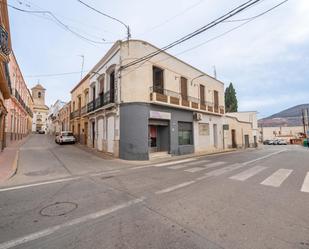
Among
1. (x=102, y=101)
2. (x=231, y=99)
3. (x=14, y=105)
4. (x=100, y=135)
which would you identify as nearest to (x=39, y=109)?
(x=14, y=105)

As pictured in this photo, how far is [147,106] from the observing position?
13609 mm

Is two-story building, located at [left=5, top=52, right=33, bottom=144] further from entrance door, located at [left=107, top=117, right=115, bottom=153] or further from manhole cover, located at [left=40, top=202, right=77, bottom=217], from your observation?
manhole cover, located at [left=40, top=202, right=77, bottom=217]

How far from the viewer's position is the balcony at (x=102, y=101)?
1541 cm

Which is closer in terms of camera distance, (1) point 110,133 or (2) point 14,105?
(1) point 110,133

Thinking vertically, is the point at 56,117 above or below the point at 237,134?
above

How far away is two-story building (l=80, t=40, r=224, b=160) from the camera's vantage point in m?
13.3

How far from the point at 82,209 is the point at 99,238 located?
1434 millimetres

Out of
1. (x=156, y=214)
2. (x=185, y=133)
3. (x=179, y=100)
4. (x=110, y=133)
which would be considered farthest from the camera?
(x=185, y=133)

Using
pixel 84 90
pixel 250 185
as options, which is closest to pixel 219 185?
pixel 250 185

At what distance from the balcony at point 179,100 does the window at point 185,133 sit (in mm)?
1793

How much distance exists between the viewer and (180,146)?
16.3 meters

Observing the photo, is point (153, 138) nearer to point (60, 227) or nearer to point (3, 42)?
point (3, 42)

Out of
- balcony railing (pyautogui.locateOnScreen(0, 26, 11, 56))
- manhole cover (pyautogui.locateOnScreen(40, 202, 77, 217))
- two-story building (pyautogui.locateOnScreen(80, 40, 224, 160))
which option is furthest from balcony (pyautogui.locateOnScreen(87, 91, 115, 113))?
manhole cover (pyautogui.locateOnScreen(40, 202, 77, 217))

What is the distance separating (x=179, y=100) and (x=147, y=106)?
12.4 feet
